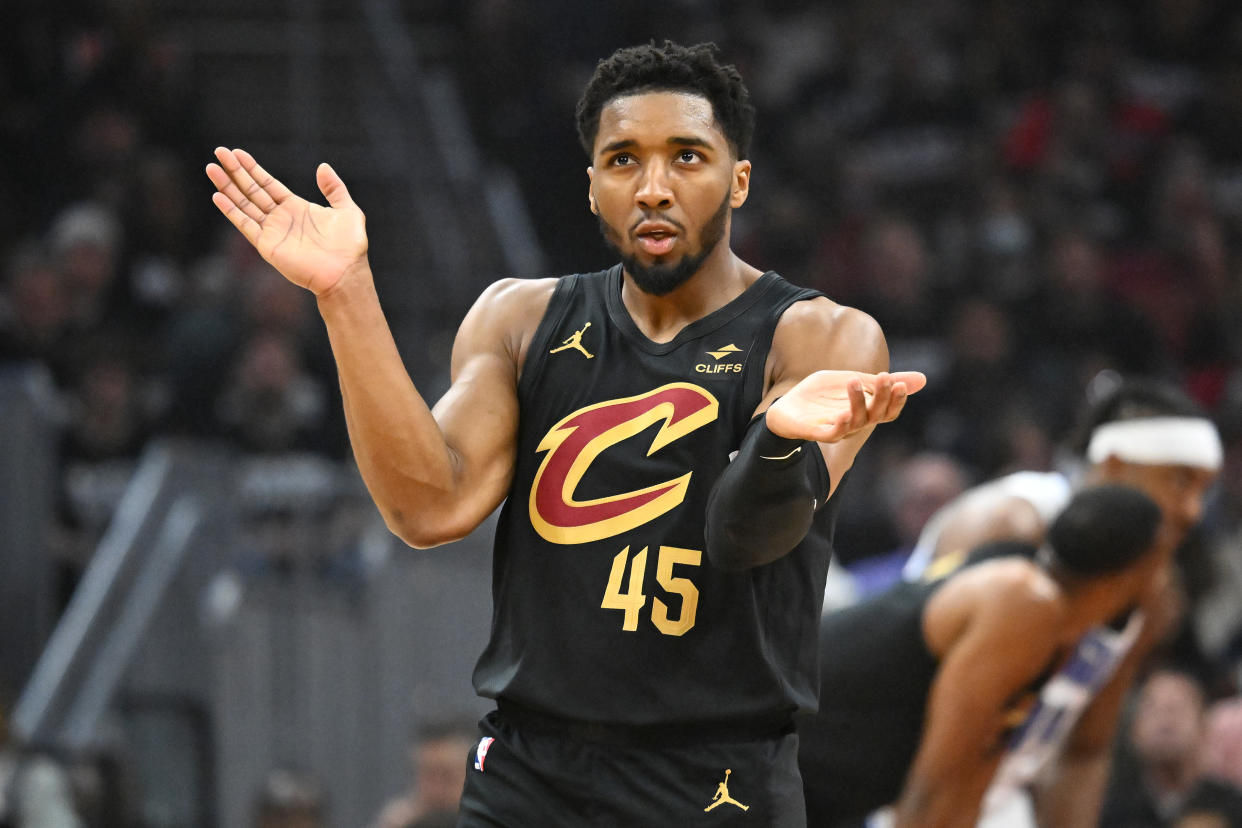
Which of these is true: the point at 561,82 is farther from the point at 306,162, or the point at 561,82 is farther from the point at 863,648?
the point at 863,648

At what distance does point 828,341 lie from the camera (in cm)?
325

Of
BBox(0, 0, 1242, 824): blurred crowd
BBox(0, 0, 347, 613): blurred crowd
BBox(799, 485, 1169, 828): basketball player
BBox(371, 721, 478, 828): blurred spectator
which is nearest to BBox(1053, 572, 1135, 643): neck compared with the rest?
BBox(799, 485, 1169, 828): basketball player

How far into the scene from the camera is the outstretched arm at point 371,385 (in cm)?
305

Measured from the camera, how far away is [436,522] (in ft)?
10.4

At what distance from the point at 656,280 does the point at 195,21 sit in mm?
8898

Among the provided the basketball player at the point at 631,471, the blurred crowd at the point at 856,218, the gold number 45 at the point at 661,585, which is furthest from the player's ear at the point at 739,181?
the blurred crowd at the point at 856,218

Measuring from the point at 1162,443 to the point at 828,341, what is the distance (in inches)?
103

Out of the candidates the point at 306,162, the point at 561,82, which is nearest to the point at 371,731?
the point at 306,162

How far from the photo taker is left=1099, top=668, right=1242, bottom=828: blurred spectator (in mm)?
6991

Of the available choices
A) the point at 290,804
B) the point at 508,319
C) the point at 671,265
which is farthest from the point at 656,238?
the point at 290,804

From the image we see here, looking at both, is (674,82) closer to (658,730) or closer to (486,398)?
(486,398)

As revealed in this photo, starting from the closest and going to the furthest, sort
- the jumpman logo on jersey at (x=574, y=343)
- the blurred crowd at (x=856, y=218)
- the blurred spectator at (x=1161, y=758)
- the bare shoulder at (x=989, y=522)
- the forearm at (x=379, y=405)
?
the forearm at (x=379, y=405), the jumpman logo on jersey at (x=574, y=343), the bare shoulder at (x=989, y=522), the blurred spectator at (x=1161, y=758), the blurred crowd at (x=856, y=218)

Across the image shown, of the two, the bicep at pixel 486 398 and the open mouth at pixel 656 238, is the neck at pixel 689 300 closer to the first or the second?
the open mouth at pixel 656 238

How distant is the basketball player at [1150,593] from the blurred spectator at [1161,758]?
1389 millimetres
